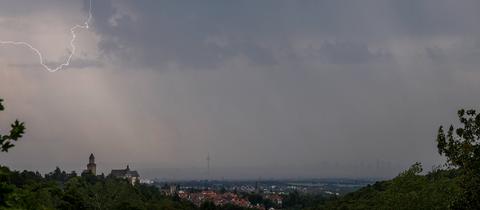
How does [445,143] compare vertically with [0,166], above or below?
above

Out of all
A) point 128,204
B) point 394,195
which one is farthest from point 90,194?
point 394,195


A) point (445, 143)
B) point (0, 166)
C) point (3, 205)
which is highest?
point (445, 143)

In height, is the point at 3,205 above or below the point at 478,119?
below

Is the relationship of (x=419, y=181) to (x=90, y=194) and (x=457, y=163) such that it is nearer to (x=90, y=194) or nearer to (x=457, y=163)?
(x=457, y=163)

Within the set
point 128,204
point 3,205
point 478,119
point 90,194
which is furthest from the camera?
point 128,204

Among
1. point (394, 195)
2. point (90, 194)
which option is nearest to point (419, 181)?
point (394, 195)

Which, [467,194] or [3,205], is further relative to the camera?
[467,194]

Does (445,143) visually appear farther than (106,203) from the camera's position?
Answer: No

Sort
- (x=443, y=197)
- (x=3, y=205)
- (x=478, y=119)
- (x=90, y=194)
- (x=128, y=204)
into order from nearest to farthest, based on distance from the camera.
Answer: (x=3, y=205), (x=478, y=119), (x=443, y=197), (x=90, y=194), (x=128, y=204)

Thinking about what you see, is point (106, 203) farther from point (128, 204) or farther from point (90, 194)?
point (128, 204)
